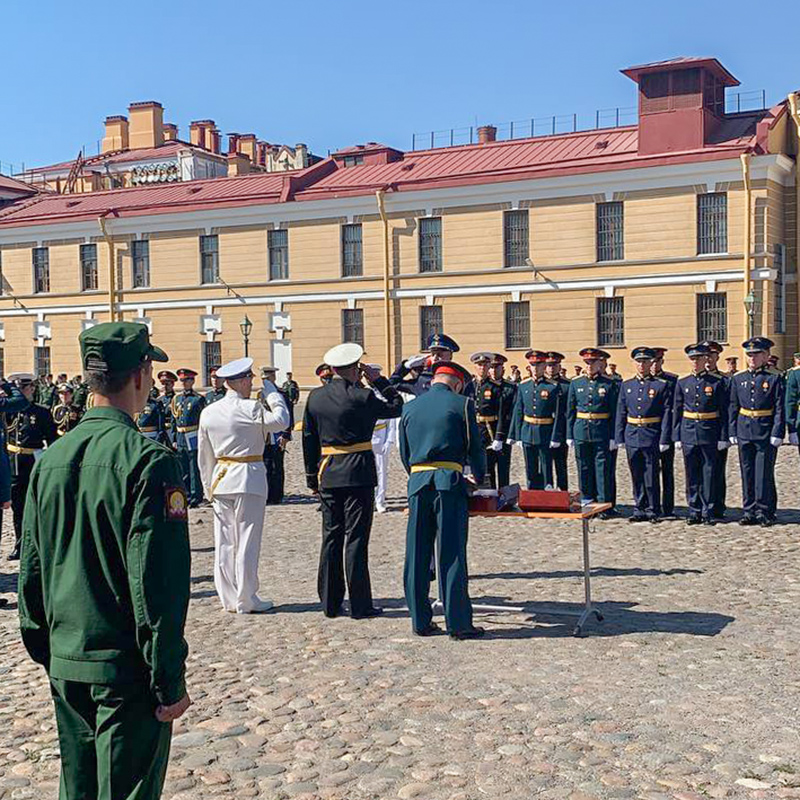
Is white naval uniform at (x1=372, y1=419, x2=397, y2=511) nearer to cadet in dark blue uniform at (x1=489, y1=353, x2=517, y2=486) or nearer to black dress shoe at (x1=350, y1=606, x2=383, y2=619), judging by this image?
cadet in dark blue uniform at (x1=489, y1=353, x2=517, y2=486)

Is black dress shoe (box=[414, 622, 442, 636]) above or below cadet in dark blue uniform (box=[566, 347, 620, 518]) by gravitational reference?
below

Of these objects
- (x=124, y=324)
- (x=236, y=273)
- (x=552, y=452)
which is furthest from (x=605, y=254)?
(x=124, y=324)

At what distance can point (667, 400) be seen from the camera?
1385cm

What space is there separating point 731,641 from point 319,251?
104ft

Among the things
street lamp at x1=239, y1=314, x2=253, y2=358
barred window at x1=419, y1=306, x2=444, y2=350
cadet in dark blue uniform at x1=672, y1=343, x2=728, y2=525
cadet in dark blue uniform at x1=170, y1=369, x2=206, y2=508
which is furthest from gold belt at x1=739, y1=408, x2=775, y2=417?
street lamp at x1=239, y1=314, x2=253, y2=358

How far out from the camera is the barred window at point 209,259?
133 feet

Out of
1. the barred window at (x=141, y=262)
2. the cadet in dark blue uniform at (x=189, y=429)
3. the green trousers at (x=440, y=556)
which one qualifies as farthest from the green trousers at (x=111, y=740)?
the barred window at (x=141, y=262)

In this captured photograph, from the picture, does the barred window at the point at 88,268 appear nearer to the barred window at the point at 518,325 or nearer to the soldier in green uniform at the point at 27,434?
the barred window at the point at 518,325

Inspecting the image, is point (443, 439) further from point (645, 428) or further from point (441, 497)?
point (645, 428)

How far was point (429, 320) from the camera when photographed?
36875 mm

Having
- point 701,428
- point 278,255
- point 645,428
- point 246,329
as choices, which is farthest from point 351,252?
point 701,428

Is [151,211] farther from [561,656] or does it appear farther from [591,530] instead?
[561,656]

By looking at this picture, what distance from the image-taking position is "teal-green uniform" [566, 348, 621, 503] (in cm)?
1425

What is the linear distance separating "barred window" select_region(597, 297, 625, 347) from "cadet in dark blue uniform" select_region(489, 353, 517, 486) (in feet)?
61.3
